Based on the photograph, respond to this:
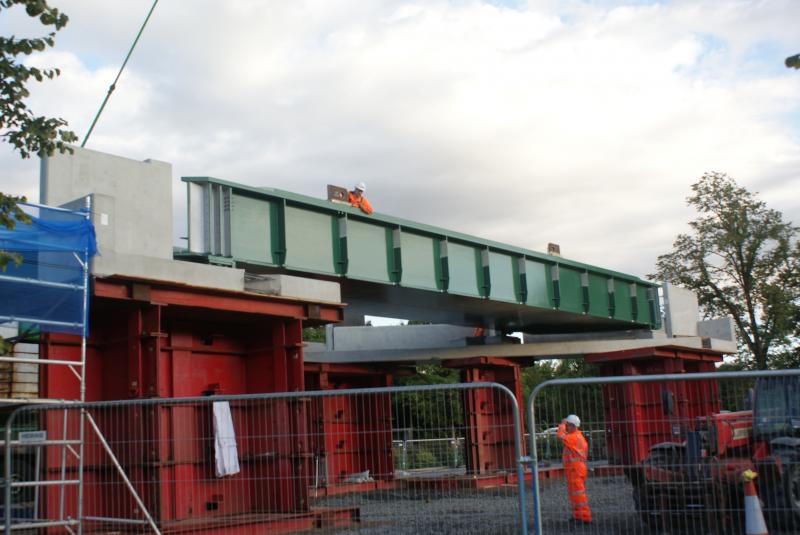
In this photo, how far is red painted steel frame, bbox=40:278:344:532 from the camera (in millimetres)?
12227

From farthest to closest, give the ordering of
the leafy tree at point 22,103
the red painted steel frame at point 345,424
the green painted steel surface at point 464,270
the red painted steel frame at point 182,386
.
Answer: the green painted steel surface at point 464,270 → the red painted steel frame at point 345,424 → the red painted steel frame at point 182,386 → the leafy tree at point 22,103

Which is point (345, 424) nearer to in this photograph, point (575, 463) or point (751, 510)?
point (575, 463)

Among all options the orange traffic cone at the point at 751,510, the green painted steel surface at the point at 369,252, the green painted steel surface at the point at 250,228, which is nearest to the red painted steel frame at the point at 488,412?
the green painted steel surface at the point at 369,252

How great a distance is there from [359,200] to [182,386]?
594cm

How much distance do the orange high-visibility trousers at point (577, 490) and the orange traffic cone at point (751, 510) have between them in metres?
1.47

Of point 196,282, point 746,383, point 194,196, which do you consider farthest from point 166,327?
point 746,383

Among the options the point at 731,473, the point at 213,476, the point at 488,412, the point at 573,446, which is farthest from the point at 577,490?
the point at 488,412

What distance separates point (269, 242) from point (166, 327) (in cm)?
284

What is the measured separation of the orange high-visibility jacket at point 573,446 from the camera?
28.6 ft

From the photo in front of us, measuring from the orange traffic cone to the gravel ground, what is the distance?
229 millimetres

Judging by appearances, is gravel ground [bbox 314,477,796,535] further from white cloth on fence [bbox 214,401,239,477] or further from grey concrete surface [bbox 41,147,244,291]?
grey concrete surface [bbox 41,147,244,291]

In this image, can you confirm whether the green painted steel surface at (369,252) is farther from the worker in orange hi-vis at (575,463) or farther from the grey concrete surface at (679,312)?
→ the grey concrete surface at (679,312)

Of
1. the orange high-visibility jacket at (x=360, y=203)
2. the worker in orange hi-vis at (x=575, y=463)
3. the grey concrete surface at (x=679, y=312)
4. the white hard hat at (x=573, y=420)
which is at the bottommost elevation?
the worker in orange hi-vis at (x=575, y=463)

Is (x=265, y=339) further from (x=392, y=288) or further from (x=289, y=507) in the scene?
(x=392, y=288)
